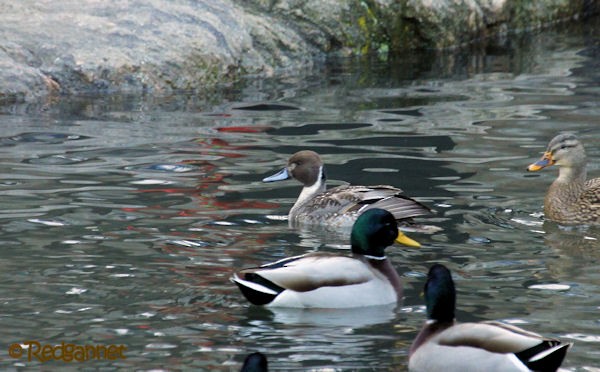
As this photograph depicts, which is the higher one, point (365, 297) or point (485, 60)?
point (485, 60)

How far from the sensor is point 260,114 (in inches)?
563

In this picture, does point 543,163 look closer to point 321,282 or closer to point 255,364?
point 321,282

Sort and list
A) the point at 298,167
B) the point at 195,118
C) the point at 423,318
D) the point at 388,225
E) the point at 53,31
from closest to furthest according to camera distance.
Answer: the point at 423,318, the point at 388,225, the point at 298,167, the point at 195,118, the point at 53,31

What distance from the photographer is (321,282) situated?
7984mm

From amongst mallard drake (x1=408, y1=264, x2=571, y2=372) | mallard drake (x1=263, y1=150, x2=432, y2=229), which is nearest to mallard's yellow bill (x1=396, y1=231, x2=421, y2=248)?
mallard drake (x1=263, y1=150, x2=432, y2=229)

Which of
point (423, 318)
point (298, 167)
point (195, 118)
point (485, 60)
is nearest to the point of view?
point (423, 318)

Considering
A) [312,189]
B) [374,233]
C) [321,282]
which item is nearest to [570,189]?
[312,189]

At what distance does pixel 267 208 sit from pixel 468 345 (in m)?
4.44

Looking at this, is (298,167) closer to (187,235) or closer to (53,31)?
(187,235)

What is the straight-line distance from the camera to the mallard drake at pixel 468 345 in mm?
6320

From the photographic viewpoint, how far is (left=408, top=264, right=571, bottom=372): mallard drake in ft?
20.7

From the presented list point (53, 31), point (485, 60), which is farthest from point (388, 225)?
point (485, 60)

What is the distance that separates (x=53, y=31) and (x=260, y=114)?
282 centimetres

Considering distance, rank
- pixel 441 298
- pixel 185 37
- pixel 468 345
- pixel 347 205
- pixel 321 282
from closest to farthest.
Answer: pixel 468 345 < pixel 441 298 < pixel 321 282 < pixel 347 205 < pixel 185 37
